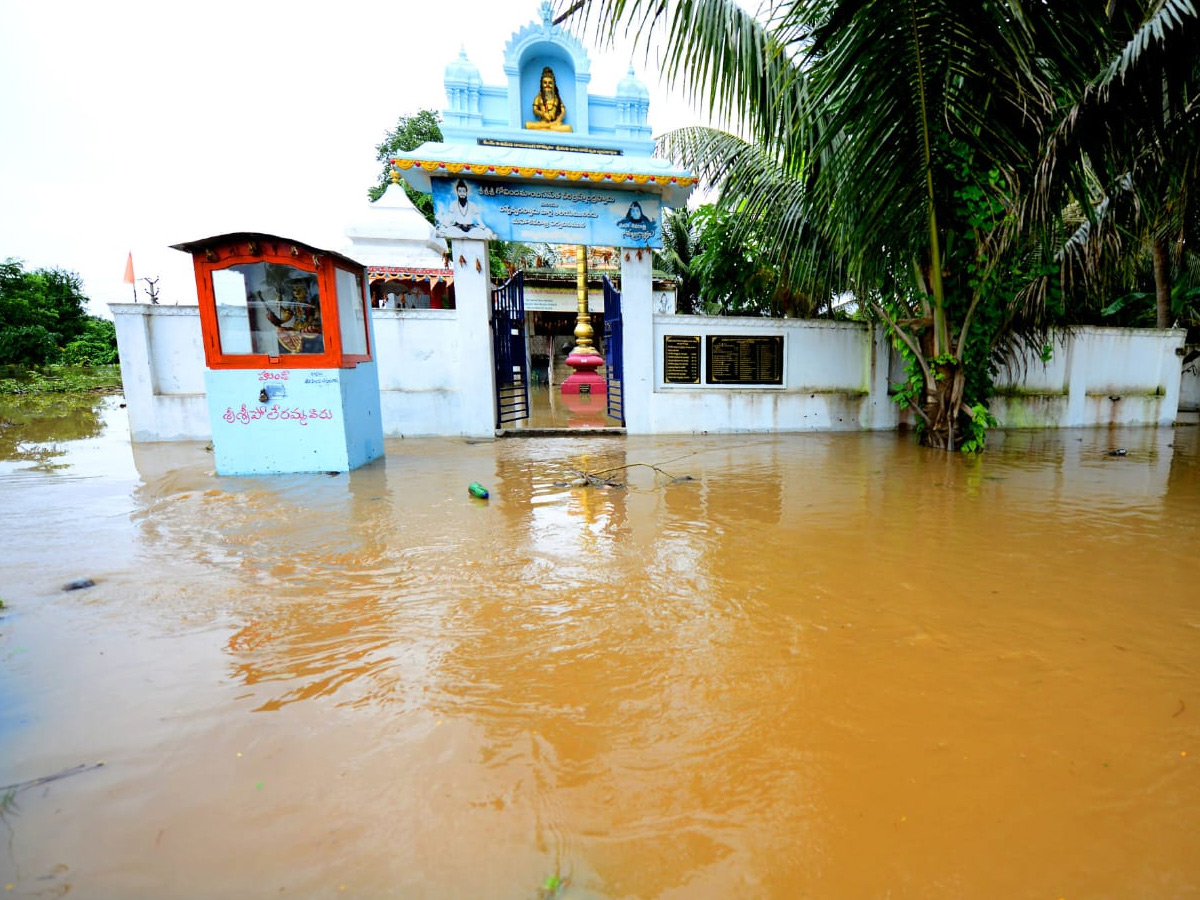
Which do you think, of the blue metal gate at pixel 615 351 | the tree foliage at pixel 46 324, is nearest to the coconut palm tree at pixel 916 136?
the blue metal gate at pixel 615 351

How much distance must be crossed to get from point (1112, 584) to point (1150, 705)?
54.1 inches

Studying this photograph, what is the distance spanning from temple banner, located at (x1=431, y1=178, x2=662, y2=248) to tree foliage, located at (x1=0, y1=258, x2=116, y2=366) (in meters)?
24.7

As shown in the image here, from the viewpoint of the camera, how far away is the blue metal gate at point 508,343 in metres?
9.09

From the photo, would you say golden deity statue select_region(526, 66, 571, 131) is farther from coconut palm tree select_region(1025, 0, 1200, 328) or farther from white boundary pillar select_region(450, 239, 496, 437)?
coconut palm tree select_region(1025, 0, 1200, 328)

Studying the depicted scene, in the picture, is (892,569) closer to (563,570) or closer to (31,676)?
(563,570)

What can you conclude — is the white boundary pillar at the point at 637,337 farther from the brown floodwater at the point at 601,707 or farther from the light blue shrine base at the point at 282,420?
the brown floodwater at the point at 601,707

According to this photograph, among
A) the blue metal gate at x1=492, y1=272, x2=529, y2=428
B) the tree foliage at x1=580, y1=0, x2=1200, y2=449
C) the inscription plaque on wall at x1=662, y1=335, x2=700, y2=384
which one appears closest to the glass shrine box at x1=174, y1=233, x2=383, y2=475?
the blue metal gate at x1=492, y1=272, x2=529, y2=428

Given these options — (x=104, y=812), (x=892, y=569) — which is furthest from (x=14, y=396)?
(x=892, y=569)

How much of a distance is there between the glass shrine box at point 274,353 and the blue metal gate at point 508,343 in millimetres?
2992

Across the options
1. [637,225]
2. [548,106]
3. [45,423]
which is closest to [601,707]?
[637,225]

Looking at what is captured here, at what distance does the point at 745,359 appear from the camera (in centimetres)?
958

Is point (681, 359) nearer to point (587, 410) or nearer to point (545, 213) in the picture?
point (545, 213)

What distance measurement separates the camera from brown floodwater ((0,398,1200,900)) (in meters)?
1.49

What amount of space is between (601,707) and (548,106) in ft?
31.9
